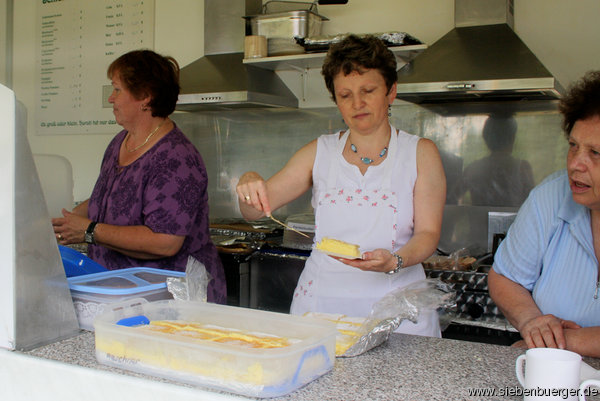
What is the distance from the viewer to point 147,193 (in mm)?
2455

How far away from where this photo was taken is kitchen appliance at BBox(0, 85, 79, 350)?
1405 mm

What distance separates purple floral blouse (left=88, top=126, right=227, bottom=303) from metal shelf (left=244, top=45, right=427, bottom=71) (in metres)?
1.51

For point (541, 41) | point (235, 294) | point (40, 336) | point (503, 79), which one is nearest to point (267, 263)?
point (235, 294)

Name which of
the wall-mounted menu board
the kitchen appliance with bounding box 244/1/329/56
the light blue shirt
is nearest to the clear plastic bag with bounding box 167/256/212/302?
the light blue shirt

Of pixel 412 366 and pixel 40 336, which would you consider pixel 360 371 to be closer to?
pixel 412 366

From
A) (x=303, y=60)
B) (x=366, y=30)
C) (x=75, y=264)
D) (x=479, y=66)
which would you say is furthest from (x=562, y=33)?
(x=75, y=264)

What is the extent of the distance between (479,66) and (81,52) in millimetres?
3443

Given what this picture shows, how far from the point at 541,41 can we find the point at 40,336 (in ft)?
10.7

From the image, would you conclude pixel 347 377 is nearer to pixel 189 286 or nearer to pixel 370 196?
pixel 189 286

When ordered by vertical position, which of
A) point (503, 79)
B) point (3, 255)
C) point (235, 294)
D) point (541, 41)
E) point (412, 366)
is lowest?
point (235, 294)

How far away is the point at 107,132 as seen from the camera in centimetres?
522

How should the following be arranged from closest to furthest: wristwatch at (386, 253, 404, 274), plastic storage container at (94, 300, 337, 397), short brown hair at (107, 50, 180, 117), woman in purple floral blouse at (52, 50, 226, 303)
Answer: plastic storage container at (94, 300, 337, 397) < wristwatch at (386, 253, 404, 274) < woman in purple floral blouse at (52, 50, 226, 303) < short brown hair at (107, 50, 180, 117)

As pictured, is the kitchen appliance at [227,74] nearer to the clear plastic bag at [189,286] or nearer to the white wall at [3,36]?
the white wall at [3,36]

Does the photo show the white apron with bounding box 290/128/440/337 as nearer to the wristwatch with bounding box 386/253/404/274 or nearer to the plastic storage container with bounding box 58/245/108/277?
the wristwatch with bounding box 386/253/404/274
